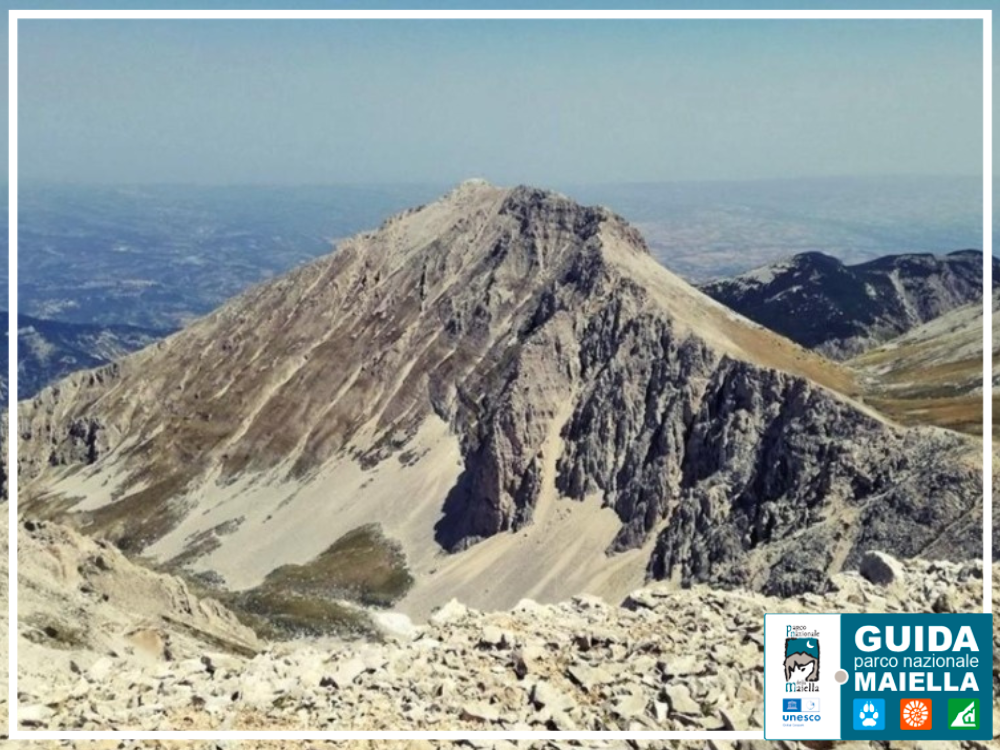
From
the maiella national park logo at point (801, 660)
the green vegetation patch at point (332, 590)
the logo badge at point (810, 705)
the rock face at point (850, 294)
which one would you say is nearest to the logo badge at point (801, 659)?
the maiella national park logo at point (801, 660)

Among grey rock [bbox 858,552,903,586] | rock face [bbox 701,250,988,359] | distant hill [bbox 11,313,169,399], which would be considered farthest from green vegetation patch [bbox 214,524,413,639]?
rock face [bbox 701,250,988,359]

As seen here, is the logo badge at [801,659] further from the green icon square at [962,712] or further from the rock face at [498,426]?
the rock face at [498,426]

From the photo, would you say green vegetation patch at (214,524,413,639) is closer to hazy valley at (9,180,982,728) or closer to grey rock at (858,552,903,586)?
hazy valley at (9,180,982,728)

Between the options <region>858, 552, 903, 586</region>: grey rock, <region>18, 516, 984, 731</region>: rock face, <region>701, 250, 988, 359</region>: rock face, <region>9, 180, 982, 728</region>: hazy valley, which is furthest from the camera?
<region>701, 250, 988, 359</region>: rock face

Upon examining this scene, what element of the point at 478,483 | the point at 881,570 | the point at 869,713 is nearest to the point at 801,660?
the point at 869,713

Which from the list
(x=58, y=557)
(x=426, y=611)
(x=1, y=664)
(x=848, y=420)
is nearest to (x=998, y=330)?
(x=848, y=420)

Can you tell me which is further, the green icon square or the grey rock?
the grey rock

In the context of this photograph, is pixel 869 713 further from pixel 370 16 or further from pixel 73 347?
pixel 73 347
